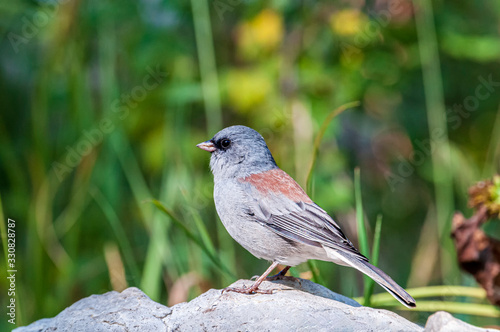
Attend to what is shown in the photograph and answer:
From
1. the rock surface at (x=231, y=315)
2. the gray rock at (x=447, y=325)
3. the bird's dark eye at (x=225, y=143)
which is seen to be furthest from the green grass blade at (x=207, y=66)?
the gray rock at (x=447, y=325)

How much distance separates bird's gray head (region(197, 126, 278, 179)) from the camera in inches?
78.8

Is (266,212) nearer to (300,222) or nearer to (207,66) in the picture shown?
(300,222)

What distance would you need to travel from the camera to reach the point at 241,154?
201 centimetres

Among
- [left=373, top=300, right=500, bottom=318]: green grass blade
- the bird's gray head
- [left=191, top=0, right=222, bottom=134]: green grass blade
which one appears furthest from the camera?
[left=191, top=0, right=222, bottom=134]: green grass blade

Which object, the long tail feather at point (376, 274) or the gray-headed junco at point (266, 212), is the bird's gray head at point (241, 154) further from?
the long tail feather at point (376, 274)

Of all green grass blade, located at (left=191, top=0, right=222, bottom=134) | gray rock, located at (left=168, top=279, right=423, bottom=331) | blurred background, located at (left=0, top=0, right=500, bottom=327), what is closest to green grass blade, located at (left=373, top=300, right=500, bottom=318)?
blurred background, located at (left=0, top=0, right=500, bottom=327)

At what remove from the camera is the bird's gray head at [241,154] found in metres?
2.00

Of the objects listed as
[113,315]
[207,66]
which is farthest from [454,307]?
[207,66]

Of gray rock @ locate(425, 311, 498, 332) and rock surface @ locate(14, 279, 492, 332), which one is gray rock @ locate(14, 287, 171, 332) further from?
gray rock @ locate(425, 311, 498, 332)

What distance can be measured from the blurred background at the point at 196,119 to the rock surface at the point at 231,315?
0.84 meters

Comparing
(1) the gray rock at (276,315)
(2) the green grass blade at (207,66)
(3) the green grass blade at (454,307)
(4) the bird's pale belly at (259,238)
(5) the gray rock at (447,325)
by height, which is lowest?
(3) the green grass blade at (454,307)

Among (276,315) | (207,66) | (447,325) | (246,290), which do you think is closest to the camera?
(447,325)

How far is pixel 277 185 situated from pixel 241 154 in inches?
7.3

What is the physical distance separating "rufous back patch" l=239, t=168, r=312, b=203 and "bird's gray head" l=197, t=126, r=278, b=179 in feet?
0.11
